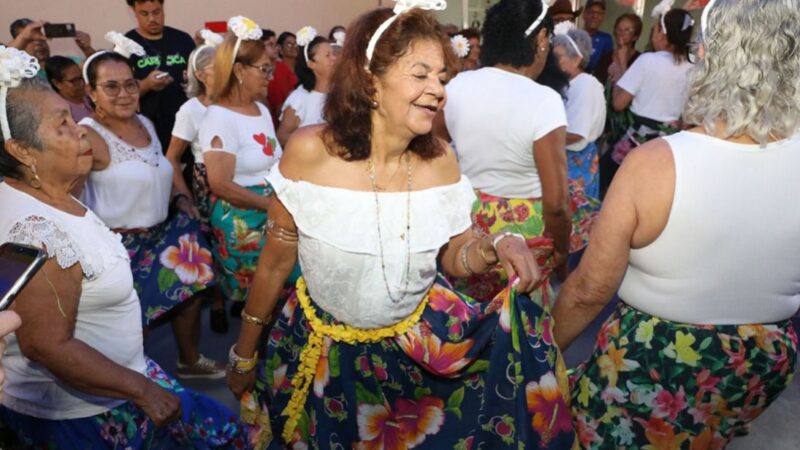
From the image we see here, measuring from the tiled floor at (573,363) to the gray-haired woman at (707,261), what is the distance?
1.60 m

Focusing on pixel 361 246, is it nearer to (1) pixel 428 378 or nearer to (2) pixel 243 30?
(1) pixel 428 378

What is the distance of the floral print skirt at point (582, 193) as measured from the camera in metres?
3.54

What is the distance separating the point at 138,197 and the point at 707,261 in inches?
95.4

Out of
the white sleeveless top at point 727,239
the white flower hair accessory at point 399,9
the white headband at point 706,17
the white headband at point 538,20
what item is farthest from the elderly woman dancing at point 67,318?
the white headband at point 538,20

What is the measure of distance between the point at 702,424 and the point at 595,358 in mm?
316

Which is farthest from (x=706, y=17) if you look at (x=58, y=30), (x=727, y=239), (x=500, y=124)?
(x=58, y=30)

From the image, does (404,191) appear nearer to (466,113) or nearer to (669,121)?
(466,113)

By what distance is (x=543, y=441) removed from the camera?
5.32 feet

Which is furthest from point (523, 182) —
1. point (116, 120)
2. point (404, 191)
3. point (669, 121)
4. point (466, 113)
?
point (669, 121)

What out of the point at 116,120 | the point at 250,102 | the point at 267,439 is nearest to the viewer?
the point at 267,439

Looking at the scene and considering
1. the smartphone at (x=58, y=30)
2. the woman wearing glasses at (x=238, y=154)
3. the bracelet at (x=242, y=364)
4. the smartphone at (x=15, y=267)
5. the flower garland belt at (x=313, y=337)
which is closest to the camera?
the smartphone at (x=15, y=267)

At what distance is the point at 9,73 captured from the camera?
5.54 feet

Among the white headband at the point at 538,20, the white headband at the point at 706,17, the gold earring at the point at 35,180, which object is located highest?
the white headband at the point at 706,17

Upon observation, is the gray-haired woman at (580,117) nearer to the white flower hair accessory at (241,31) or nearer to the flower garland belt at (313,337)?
the white flower hair accessory at (241,31)
